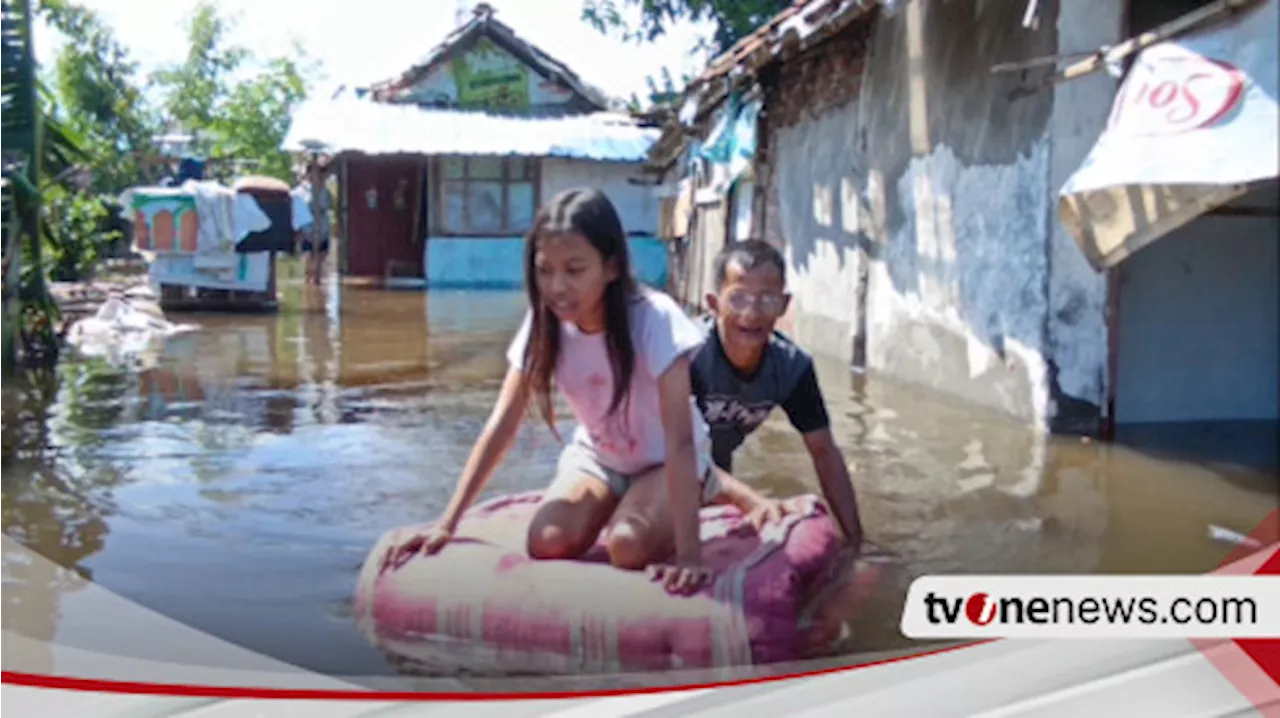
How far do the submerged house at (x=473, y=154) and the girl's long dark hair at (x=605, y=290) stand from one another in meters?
0.05

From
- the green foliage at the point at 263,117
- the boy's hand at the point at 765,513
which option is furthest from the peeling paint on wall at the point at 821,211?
the green foliage at the point at 263,117

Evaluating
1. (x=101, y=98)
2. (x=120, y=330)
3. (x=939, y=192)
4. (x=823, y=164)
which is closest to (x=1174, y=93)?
(x=939, y=192)

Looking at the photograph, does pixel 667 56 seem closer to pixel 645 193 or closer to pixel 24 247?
pixel 645 193

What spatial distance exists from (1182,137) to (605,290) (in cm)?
82

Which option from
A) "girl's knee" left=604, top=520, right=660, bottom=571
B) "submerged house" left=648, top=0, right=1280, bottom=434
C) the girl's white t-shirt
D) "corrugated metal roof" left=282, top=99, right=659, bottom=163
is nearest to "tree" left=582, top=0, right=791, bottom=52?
"submerged house" left=648, top=0, right=1280, bottom=434

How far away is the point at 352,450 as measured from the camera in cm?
204

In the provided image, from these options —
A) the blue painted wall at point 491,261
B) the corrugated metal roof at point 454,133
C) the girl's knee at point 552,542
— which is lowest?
the girl's knee at point 552,542

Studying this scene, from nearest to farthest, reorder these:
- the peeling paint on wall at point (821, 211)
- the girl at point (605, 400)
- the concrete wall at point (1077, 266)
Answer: the girl at point (605, 400) < the peeling paint on wall at point (821, 211) < the concrete wall at point (1077, 266)

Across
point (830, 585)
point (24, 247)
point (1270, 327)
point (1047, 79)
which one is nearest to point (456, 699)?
point (830, 585)

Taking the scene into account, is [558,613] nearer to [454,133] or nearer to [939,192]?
[454,133]

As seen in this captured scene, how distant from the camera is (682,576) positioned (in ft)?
5.16

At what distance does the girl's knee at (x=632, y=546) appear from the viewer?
1616 millimetres

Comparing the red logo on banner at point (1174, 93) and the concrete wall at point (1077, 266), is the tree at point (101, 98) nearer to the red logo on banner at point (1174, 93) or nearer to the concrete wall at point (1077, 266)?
the red logo on banner at point (1174, 93)

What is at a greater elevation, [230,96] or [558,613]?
[230,96]
